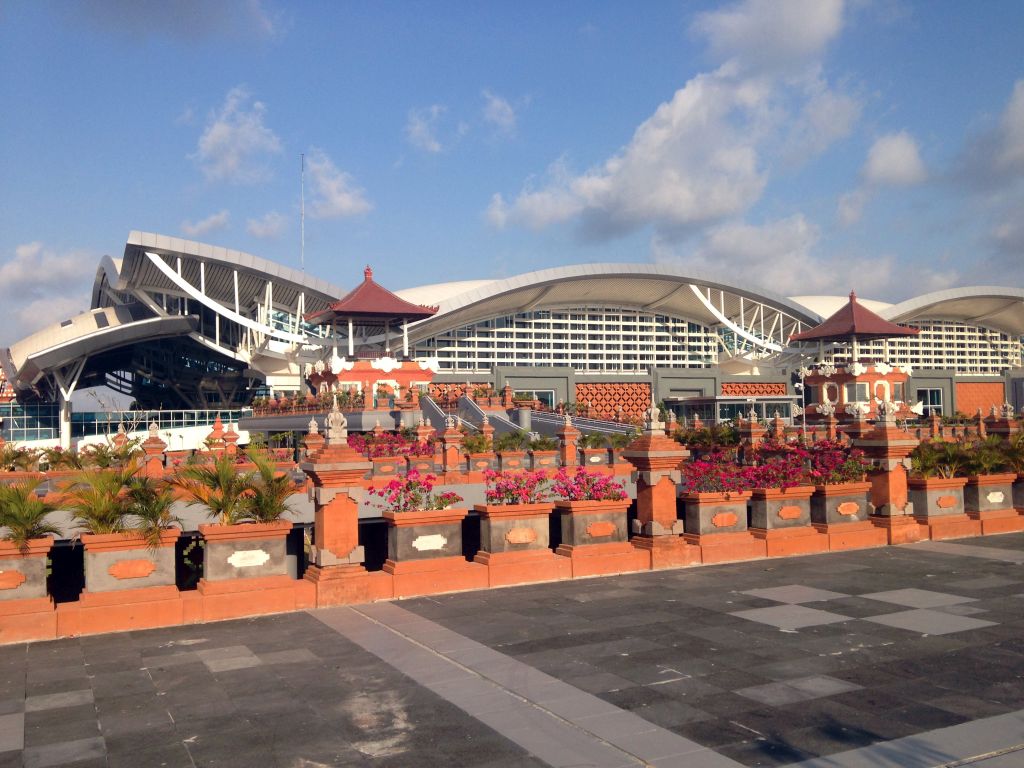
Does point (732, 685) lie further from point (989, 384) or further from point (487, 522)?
point (989, 384)

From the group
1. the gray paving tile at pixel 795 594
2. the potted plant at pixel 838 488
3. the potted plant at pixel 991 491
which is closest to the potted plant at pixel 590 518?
the gray paving tile at pixel 795 594

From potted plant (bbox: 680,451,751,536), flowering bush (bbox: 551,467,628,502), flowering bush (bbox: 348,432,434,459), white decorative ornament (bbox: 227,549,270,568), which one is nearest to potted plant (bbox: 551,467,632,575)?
flowering bush (bbox: 551,467,628,502)

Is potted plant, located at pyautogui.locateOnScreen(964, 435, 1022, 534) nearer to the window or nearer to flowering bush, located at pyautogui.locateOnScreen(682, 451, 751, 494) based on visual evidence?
flowering bush, located at pyautogui.locateOnScreen(682, 451, 751, 494)

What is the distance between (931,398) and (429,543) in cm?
7249

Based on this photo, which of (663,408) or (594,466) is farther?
(663,408)

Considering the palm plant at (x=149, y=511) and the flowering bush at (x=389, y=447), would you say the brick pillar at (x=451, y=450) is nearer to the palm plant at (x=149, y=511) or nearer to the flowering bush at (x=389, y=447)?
the flowering bush at (x=389, y=447)

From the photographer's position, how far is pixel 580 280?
219 ft

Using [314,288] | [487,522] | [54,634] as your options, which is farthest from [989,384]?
[54,634]

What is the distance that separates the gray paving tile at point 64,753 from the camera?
609 centimetres

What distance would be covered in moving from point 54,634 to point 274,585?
2.45 m

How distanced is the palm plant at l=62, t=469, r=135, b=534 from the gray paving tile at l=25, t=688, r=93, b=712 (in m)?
2.99

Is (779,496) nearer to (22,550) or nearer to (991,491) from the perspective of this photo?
(991,491)

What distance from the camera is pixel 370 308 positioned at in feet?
188

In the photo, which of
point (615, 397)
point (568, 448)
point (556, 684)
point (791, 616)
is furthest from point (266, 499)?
point (615, 397)
